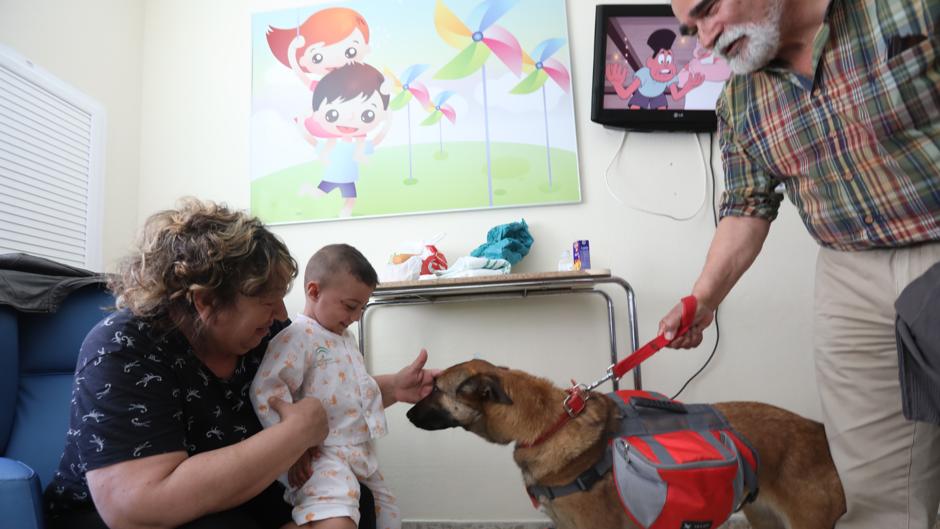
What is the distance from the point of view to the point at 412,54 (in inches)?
110

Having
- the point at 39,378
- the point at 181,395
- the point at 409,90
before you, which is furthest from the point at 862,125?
the point at 39,378

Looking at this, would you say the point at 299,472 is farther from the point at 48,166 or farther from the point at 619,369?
the point at 48,166

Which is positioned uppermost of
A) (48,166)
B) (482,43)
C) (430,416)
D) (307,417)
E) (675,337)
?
(482,43)

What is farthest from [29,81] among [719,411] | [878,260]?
[878,260]

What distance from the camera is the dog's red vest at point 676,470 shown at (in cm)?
136

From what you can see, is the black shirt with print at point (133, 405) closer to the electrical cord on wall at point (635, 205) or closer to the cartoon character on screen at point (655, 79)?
the electrical cord on wall at point (635, 205)

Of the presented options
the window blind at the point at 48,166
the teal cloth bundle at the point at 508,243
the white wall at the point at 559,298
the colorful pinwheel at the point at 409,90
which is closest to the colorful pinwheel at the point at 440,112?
the colorful pinwheel at the point at 409,90

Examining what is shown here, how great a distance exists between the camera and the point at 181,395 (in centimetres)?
110

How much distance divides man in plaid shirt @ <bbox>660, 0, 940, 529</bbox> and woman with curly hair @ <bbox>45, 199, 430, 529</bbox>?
103 cm

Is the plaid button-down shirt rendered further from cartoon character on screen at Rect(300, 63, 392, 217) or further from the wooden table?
cartoon character on screen at Rect(300, 63, 392, 217)

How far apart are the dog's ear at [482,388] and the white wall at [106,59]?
213 cm

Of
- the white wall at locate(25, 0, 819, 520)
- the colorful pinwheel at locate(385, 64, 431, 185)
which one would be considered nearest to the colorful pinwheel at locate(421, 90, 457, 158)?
the colorful pinwheel at locate(385, 64, 431, 185)

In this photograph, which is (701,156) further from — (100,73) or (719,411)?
(100,73)

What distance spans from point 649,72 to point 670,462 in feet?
6.34
